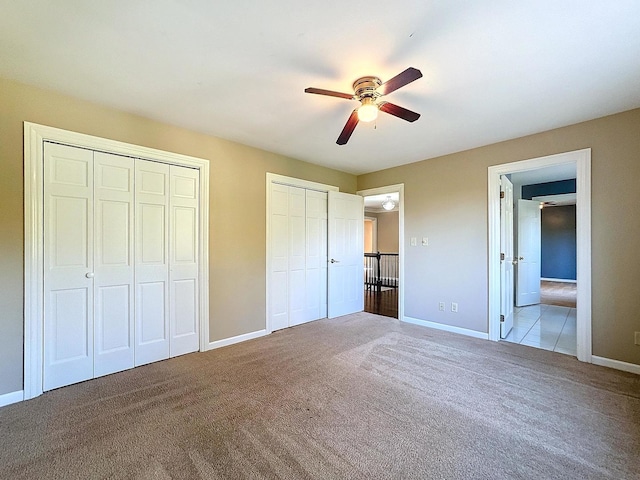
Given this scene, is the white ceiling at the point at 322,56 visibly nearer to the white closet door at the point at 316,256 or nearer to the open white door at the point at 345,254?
the white closet door at the point at 316,256

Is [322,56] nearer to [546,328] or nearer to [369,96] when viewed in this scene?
[369,96]

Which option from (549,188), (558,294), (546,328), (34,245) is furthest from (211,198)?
(558,294)

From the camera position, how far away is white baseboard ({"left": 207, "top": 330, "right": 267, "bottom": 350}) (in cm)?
329

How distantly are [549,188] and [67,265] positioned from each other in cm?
823

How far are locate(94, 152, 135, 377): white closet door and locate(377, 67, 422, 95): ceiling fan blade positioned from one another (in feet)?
8.12

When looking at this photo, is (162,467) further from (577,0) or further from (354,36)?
(577,0)

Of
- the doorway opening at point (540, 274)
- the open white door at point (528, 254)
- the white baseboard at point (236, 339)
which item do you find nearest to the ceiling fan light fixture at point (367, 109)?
the white baseboard at point (236, 339)

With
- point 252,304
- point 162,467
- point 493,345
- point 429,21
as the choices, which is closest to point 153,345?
point 252,304

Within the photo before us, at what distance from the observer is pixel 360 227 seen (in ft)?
16.8

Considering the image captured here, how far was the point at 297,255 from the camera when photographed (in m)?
4.25

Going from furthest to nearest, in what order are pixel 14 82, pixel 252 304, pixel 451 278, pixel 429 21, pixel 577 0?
1. pixel 451 278
2. pixel 252 304
3. pixel 14 82
4. pixel 429 21
5. pixel 577 0

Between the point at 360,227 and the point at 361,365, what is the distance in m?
2.76

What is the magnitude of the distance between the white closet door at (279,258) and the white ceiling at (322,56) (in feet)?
4.16

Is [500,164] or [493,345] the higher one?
[500,164]
